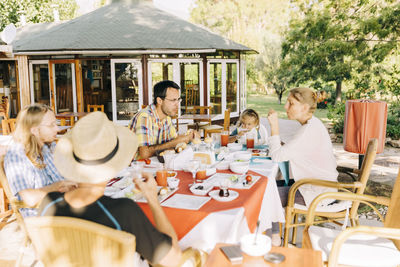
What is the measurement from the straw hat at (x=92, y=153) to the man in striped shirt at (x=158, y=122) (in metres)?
2.04

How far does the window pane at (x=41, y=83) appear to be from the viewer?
A: 1409cm

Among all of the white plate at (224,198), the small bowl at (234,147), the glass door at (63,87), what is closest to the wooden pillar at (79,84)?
the glass door at (63,87)

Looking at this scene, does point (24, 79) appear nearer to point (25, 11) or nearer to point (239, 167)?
point (25, 11)

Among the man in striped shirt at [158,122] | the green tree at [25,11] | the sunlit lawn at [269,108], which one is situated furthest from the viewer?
the green tree at [25,11]

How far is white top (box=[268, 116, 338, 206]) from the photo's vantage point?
11.0 feet

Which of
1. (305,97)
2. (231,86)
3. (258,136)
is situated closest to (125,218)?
(305,97)

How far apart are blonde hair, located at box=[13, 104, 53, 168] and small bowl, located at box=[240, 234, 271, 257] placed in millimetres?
1764

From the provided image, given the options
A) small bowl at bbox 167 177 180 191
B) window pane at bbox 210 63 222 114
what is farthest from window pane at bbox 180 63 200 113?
small bowl at bbox 167 177 180 191

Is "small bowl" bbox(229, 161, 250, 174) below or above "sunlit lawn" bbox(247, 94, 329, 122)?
above

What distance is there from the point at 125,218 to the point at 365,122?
439 centimetres

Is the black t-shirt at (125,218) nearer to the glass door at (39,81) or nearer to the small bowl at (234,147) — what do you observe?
the small bowl at (234,147)

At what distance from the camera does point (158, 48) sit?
11719 mm

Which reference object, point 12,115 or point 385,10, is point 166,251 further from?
point 12,115

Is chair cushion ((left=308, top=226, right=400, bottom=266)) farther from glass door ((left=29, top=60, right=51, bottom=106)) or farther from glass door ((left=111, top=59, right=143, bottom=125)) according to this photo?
glass door ((left=29, top=60, right=51, bottom=106))
